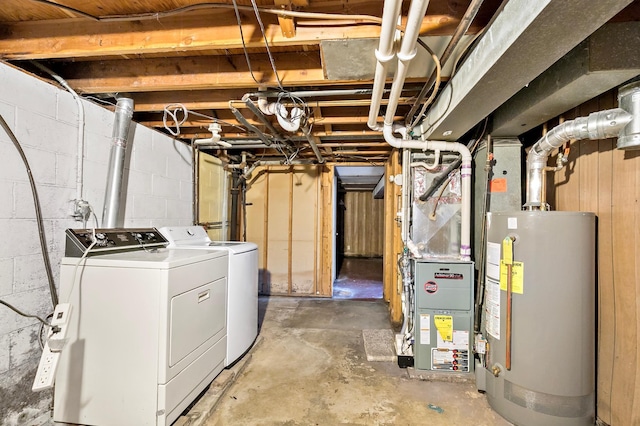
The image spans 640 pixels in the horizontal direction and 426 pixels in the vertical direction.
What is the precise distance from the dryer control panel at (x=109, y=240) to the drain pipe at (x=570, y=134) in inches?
111

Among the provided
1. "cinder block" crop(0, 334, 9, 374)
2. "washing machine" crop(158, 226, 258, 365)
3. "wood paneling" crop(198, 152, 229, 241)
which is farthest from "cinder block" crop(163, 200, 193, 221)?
"cinder block" crop(0, 334, 9, 374)

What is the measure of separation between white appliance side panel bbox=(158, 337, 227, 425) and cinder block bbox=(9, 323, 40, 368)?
0.89 meters

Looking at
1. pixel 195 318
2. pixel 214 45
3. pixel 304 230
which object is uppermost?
pixel 214 45

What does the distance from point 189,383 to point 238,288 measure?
0.74 metres

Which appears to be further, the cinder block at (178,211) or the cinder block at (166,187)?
the cinder block at (178,211)

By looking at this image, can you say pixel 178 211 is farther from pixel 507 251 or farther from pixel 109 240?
pixel 507 251

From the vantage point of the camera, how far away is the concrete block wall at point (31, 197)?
1522 mm

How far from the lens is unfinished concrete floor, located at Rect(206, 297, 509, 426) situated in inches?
67.3

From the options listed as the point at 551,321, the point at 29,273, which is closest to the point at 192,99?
the point at 29,273

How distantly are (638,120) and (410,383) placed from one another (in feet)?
6.97

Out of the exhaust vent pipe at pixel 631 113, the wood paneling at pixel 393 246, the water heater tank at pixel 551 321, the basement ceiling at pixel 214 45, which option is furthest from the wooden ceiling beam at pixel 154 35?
the wood paneling at pixel 393 246

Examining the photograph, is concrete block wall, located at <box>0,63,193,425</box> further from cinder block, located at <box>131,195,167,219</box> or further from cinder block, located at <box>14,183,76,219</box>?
cinder block, located at <box>131,195,167,219</box>

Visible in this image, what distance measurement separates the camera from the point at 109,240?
6.05 feet

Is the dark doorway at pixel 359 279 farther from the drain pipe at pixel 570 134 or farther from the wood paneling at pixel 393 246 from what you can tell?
the drain pipe at pixel 570 134
